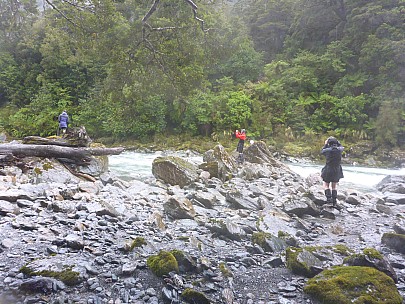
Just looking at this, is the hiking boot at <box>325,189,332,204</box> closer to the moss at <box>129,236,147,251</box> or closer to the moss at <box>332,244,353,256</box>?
the moss at <box>332,244,353,256</box>

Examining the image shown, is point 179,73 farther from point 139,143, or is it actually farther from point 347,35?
point 347,35

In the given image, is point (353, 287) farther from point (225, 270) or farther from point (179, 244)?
point (179, 244)

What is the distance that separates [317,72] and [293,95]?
3.39 meters

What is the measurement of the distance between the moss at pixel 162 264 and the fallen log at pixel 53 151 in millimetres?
5879

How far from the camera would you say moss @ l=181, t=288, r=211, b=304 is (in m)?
Answer: 3.14

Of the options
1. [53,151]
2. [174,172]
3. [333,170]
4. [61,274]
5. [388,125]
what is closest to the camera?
[61,274]

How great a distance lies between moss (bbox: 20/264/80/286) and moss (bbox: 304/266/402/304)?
8.53 ft

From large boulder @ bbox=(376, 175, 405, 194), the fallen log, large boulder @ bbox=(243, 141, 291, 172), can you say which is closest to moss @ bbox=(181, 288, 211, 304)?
the fallen log

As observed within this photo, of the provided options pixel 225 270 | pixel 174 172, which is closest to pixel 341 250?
pixel 225 270

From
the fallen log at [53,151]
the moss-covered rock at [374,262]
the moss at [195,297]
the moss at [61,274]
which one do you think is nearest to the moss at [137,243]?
the moss at [61,274]

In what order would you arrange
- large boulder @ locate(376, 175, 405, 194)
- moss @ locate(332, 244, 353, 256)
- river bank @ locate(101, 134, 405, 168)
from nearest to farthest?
1. moss @ locate(332, 244, 353, 256)
2. large boulder @ locate(376, 175, 405, 194)
3. river bank @ locate(101, 134, 405, 168)

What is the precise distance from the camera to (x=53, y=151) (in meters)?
8.49

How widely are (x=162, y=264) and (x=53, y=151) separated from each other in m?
6.23

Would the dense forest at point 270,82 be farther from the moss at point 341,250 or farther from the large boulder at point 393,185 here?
the moss at point 341,250
